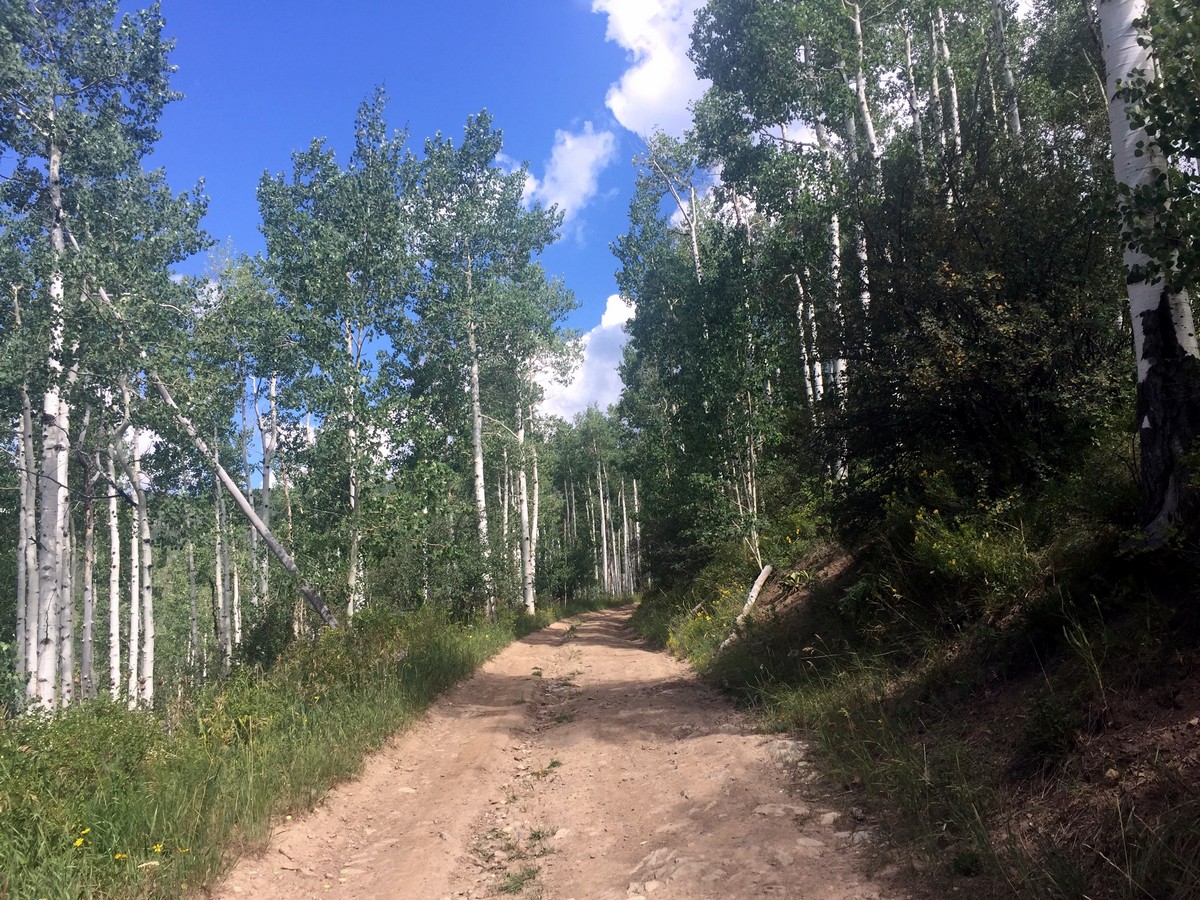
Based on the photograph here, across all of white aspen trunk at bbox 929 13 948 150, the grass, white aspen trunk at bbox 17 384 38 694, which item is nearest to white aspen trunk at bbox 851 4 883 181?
white aspen trunk at bbox 929 13 948 150

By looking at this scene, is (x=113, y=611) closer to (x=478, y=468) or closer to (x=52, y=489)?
(x=52, y=489)

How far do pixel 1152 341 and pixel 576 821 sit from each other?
5.42 metres

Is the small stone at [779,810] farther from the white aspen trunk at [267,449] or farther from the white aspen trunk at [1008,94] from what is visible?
the white aspen trunk at [267,449]

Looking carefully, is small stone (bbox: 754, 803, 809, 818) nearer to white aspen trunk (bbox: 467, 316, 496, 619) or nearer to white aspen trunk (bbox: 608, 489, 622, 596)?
white aspen trunk (bbox: 467, 316, 496, 619)

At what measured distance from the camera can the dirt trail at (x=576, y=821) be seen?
13.5ft

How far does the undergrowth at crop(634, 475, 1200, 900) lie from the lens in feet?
10.8

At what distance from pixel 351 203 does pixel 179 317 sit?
13.6 ft

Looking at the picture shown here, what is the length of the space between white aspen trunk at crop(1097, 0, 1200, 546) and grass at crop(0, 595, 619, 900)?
6.41 metres

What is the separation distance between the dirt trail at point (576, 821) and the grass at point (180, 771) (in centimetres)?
28

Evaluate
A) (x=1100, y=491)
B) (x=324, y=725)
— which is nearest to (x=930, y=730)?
(x=1100, y=491)

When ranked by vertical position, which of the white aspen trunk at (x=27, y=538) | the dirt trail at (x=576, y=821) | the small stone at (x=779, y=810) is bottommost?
the dirt trail at (x=576, y=821)

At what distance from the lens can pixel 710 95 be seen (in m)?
19.7

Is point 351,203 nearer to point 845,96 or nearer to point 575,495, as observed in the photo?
point 845,96

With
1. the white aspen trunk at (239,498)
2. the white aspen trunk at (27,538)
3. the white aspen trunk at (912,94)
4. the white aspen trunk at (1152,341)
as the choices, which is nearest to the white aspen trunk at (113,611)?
the white aspen trunk at (27,538)
